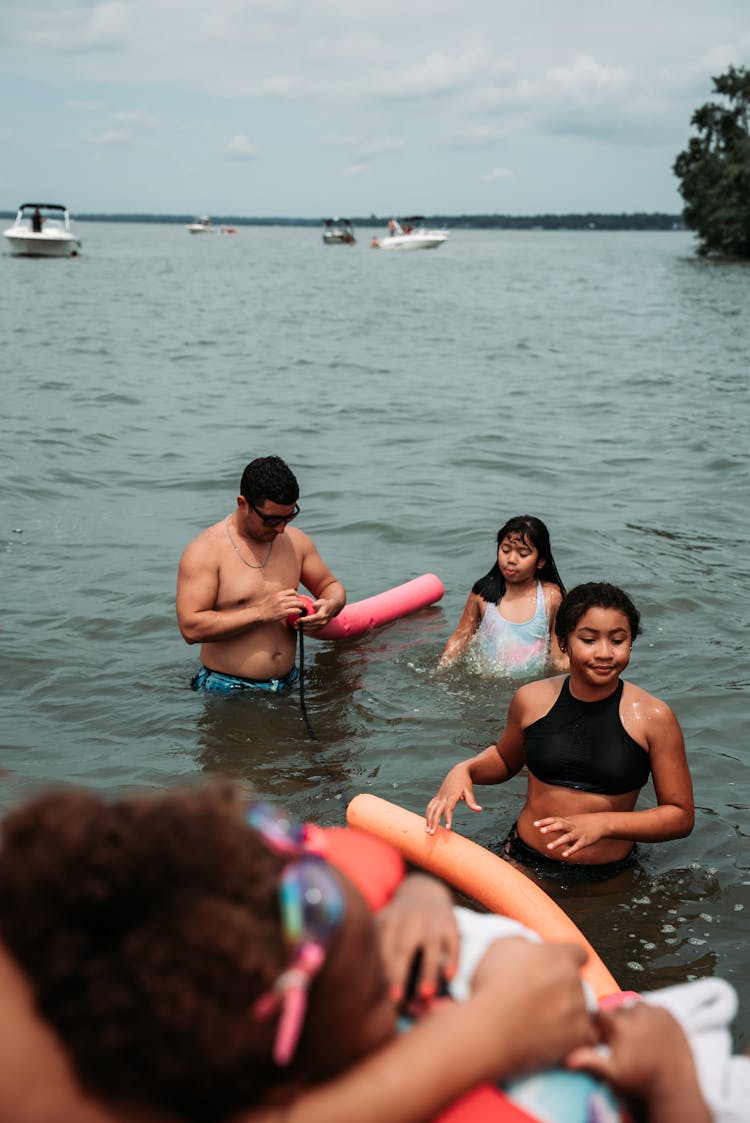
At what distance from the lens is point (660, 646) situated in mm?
7500

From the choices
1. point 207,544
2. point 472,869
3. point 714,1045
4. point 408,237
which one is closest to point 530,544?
point 207,544

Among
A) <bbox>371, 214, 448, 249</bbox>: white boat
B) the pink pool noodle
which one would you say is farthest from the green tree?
the pink pool noodle

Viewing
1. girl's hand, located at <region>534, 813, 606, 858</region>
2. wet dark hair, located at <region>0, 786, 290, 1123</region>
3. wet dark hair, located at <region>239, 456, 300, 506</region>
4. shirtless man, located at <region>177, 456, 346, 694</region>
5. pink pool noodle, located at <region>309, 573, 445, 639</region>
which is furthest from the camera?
pink pool noodle, located at <region>309, 573, 445, 639</region>

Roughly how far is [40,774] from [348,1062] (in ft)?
14.4

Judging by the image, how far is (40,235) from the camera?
52.1m

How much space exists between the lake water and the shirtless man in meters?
0.21

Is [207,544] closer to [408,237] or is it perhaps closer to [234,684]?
[234,684]

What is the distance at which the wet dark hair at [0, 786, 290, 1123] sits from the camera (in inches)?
51.2

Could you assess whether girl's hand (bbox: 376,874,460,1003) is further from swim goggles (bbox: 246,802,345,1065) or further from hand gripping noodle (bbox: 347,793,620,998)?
hand gripping noodle (bbox: 347,793,620,998)

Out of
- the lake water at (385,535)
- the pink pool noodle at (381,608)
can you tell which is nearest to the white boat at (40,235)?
the lake water at (385,535)

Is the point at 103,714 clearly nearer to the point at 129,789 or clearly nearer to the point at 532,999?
the point at 129,789

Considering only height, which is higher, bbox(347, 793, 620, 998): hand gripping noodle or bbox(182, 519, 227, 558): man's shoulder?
bbox(182, 519, 227, 558): man's shoulder

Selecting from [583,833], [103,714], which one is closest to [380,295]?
[103,714]

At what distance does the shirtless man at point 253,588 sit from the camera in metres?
5.89
